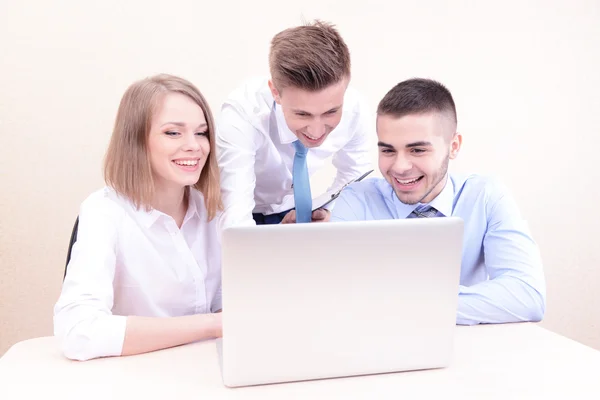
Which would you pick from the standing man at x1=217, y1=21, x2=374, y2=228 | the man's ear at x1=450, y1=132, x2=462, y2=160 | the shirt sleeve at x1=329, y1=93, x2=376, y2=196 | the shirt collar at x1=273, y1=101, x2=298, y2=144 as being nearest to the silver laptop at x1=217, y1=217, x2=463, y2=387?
the standing man at x1=217, y1=21, x2=374, y2=228

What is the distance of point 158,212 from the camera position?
1.60 meters

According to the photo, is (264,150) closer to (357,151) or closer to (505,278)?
(357,151)

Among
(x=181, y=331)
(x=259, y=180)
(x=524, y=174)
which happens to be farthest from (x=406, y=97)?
(x=524, y=174)

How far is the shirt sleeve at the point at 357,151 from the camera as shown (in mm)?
2166

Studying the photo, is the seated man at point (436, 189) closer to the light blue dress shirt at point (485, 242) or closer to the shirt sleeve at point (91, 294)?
the light blue dress shirt at point (485, 242)

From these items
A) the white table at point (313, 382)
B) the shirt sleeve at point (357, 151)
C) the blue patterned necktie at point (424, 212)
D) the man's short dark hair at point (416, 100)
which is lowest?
the white table at point (313, 382)

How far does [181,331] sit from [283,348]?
33 cm

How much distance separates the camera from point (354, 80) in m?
2.97

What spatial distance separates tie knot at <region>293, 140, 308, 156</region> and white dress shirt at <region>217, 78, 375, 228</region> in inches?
0.7

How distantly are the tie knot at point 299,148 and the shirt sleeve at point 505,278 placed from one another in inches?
25.5

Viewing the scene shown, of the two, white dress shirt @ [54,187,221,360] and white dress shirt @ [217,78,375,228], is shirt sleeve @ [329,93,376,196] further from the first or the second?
white dress shirt @ [54,187,221,360]

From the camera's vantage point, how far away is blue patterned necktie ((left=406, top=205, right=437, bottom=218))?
5.70 ft

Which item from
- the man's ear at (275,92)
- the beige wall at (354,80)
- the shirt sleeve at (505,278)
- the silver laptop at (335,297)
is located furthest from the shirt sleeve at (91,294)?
the beige wall at (354,80)

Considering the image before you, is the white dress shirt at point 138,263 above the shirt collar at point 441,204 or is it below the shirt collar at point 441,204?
below
